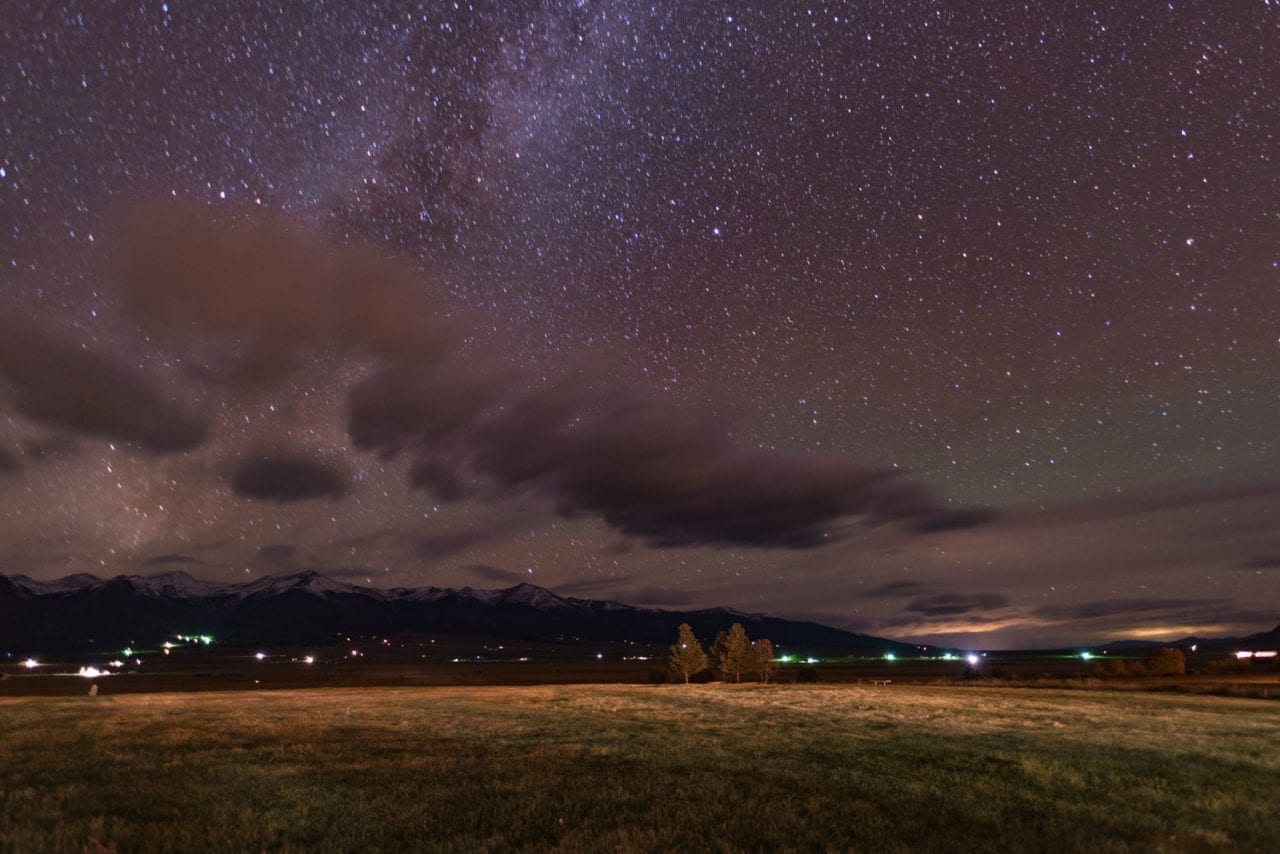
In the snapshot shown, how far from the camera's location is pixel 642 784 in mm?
14375

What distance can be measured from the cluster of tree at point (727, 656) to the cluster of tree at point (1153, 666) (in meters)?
46.3

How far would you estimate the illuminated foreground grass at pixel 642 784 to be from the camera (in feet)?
34.8

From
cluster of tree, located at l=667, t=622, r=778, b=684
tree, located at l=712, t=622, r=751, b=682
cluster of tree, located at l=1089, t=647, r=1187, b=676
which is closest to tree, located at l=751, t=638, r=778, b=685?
cluster of tree, located at l=667, t=622, r=778, b=684

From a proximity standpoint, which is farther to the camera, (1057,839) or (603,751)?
(603,751)

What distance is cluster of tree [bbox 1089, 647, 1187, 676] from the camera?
10007 centimetres

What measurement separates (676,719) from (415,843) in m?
19.7

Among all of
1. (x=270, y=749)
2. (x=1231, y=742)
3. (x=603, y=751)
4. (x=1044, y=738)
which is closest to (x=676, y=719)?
(x=603, y=751)

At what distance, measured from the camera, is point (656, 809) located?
1216cm

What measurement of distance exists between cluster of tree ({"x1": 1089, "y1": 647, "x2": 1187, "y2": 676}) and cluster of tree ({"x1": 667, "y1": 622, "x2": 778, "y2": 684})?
46310mm

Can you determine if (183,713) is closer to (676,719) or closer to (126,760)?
(126,760)

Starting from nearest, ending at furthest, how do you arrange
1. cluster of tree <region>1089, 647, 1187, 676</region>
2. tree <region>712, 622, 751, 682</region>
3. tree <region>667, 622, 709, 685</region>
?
tree <region>667, 622, 709, 685</region>, tree <region>712, 622, 751, 682</region>, cluster of tree <region>1089, 647, 1187, 676</region>

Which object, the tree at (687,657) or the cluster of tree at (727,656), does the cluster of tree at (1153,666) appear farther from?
the tree at (687,657)

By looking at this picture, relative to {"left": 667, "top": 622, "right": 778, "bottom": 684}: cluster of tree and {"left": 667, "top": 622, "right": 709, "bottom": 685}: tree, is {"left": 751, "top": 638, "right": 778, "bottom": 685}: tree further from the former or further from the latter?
{"left": 667, "top": 622, "right": 709, "bottom": 685}: tree

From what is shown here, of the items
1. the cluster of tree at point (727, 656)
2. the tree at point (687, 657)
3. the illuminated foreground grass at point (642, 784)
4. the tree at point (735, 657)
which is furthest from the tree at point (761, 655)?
the illuminated foreground grass at point (642, 784)
